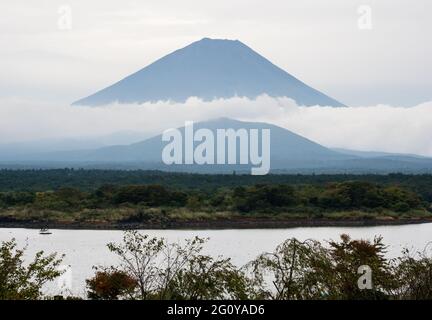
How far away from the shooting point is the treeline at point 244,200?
39406mm

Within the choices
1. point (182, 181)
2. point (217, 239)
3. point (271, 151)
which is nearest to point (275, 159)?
point (271, 151)

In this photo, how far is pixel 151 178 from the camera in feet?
188

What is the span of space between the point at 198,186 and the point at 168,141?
88.0m

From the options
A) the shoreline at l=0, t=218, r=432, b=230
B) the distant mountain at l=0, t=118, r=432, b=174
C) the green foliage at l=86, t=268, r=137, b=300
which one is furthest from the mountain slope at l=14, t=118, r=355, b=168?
the green foliage at l=86, t=268, r=137, b=300

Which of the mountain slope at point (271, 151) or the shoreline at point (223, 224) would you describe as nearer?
the shoreline at point (223, 224)

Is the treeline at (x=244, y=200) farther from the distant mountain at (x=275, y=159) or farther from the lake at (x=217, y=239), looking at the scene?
the distant mountain at (x=275, y=159)

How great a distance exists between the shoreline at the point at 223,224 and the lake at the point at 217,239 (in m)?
1.67

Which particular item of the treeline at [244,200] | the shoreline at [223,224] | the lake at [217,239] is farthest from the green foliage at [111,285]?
the treeline at [244,200]

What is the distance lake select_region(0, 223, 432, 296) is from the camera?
2142cm

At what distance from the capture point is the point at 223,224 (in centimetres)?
3600

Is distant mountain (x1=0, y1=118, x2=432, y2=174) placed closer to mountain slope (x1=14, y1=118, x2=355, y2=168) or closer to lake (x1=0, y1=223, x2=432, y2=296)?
mountain slope (x1=14, y1=118, x2=355, y2=168)
